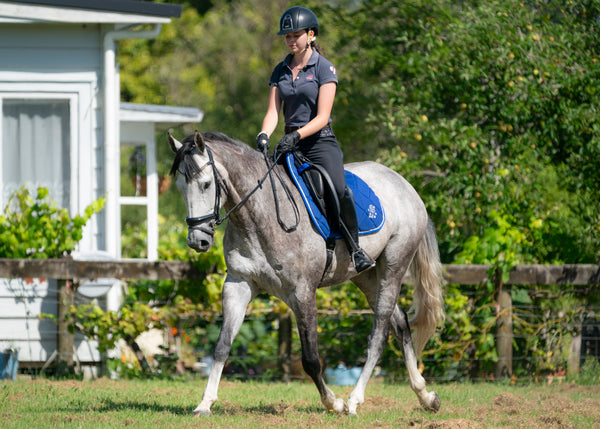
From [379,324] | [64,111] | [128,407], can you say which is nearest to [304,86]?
[379,324]

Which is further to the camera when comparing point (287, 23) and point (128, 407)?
point (128, 407)

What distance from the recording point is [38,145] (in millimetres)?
9625

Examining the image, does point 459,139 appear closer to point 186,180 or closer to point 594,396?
point 594,396

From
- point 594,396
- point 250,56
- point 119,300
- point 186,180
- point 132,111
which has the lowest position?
point 594,396

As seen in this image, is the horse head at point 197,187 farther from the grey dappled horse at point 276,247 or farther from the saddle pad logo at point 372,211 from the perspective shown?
the saddle pad logo at point 372,211

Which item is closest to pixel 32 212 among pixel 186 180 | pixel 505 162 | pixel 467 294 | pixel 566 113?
pixel 186 180

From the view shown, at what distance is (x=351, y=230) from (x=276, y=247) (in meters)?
0.75

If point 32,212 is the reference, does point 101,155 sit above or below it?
above

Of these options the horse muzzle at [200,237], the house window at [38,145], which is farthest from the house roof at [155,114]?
the horse muzzle at [200,237]

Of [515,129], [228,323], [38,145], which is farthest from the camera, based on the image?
[515,129]

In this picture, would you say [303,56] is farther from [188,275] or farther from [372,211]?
[188,275]

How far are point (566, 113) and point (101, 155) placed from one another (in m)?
5.72

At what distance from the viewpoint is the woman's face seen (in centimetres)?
581

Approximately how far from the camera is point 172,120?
10766 mm
